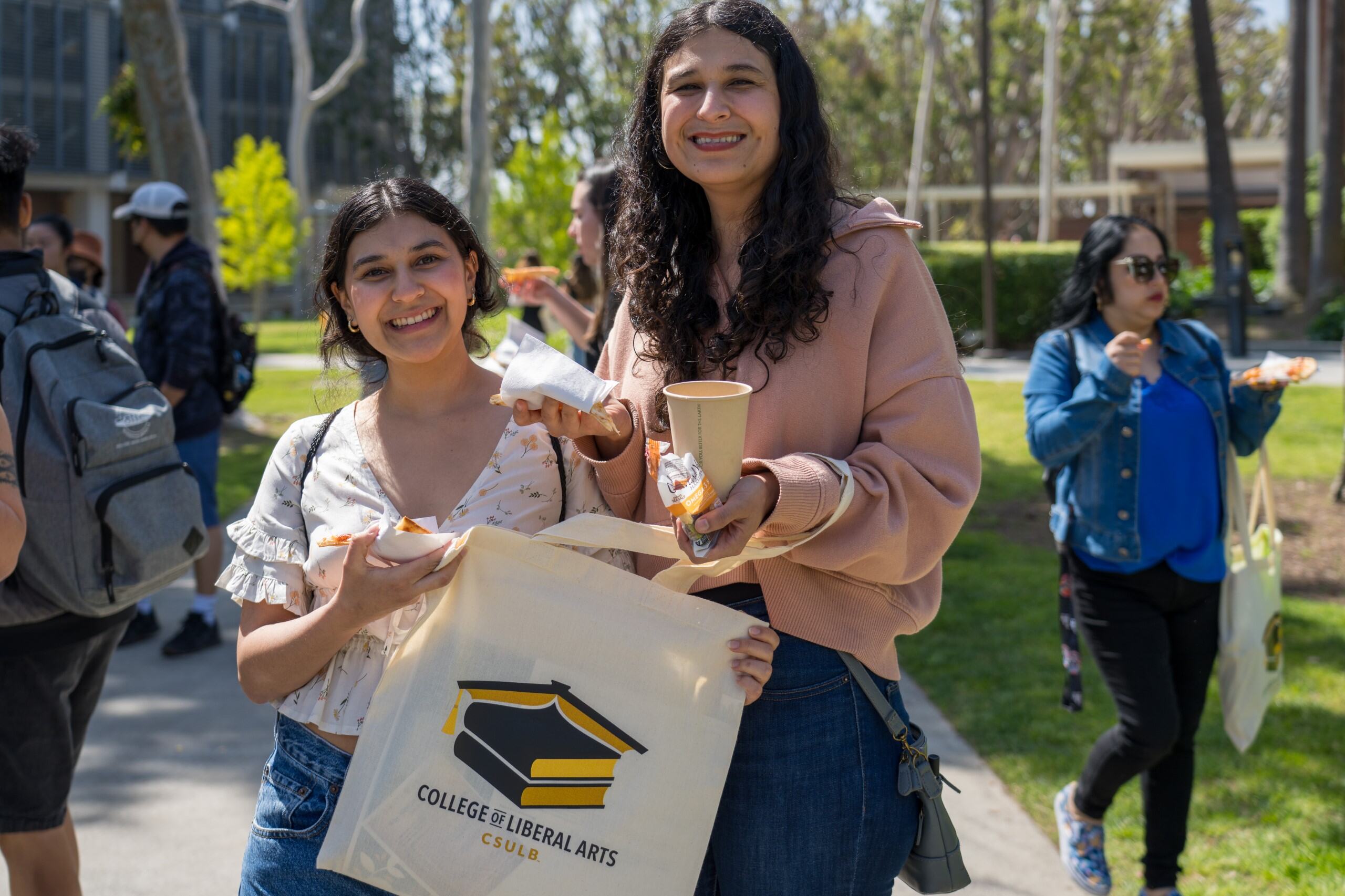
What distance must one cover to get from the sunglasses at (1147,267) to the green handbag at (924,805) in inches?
93.4

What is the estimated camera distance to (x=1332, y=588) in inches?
290

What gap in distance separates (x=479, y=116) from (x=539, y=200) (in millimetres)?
3738

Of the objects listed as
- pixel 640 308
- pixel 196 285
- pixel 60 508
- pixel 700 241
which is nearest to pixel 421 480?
pixel 640 308

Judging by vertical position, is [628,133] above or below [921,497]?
above

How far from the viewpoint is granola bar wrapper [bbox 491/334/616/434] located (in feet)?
6.08

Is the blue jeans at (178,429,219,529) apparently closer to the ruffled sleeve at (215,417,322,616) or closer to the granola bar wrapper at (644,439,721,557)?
the ruffled sleeve at (215,417,322,616)

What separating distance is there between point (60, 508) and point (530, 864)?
1621 mm

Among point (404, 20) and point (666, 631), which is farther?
point (404, 20)

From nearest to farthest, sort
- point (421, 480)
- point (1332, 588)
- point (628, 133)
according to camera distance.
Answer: point (421, 480) < point (628, 133) < point (1332, 588)

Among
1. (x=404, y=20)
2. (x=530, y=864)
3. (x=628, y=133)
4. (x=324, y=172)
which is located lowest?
(x=530, y=864)

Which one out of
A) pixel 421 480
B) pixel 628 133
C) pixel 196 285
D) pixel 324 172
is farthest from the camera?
pixel 324 172

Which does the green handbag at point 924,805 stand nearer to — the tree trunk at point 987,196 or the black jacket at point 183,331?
the black jacket at point 183,331

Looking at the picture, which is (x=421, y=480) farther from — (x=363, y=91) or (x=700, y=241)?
(x=363, y=91)

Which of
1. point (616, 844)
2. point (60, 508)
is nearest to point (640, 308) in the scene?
point (616, 844)
